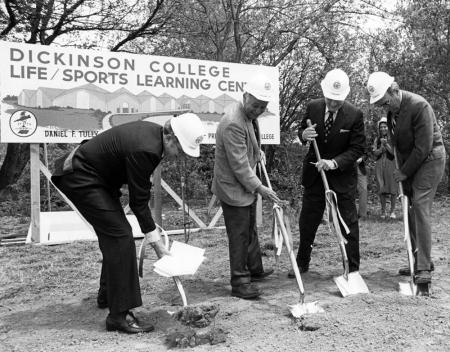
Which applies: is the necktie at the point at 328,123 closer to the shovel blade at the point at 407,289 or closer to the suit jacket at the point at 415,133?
the suit jacket at the point at 415,133

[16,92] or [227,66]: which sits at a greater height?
[227,66]

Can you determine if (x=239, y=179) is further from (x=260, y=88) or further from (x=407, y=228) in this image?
(x=407, y=228)

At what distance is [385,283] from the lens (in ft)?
14.2

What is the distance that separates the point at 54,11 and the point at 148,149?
9368 mm

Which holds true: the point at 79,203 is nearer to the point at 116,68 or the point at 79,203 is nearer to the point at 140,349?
the point at 140,349

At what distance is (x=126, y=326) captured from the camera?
3.20 m

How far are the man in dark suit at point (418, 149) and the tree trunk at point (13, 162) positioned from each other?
8887mm

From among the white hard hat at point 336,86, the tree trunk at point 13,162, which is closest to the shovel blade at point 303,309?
the white hard hat at point 336,86

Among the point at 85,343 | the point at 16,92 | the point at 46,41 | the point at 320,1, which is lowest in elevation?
the point at 85,343

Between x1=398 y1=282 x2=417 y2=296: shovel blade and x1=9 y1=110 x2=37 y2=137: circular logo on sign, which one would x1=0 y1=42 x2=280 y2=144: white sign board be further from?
x1=398 y1=282 x2=417 y2=296: shovel blade

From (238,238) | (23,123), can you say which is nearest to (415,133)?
(238,238)

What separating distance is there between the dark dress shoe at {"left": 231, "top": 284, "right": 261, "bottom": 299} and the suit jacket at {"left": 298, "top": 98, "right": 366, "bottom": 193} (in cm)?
120

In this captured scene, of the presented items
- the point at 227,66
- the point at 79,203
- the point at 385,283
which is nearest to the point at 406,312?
the point at 385,283

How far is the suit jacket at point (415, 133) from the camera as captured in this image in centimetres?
392
